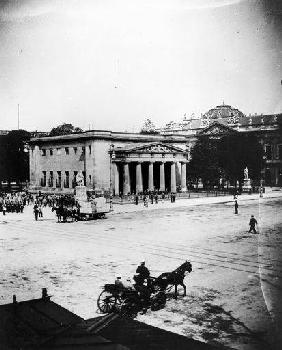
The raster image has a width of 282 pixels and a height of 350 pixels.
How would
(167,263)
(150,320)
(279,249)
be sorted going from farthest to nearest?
(279,249)
(167,263)
(150,320)

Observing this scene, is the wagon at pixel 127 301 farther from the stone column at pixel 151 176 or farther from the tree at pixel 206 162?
the tree at pixel 206 162

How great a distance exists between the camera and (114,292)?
40.8 feet

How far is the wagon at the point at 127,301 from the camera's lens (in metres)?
12.2

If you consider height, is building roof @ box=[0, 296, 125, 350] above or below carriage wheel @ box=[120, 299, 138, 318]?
above

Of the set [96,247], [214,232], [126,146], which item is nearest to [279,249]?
[214,232]

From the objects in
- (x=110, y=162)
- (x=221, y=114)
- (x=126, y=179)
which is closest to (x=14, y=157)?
A: (x=126, y=179)

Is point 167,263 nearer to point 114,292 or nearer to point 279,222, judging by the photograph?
point 114,292

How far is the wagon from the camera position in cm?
1218

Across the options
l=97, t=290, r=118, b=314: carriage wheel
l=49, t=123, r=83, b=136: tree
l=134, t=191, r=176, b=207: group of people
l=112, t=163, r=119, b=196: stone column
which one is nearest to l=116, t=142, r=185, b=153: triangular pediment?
l=112, t=163, r=119, b=196: stone column

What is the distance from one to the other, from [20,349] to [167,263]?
1093 centimetres

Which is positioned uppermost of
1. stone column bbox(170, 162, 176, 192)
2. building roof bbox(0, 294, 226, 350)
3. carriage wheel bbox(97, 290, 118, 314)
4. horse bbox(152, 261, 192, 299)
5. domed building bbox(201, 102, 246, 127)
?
domed building bbox(201, 102, 246, 127)

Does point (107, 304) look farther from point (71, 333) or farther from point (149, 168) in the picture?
point (149, 168)

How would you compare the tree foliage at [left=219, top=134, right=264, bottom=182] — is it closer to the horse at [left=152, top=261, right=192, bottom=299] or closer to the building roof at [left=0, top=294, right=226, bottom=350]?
the horse at [left=152, top=261, right=192, bottom=299]

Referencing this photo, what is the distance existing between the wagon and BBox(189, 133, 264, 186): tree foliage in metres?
55.6
